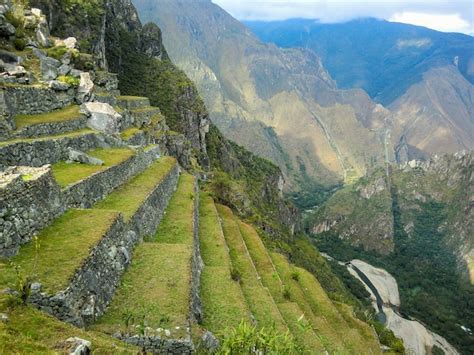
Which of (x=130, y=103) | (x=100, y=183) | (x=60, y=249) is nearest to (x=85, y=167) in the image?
(x=100, y=183)

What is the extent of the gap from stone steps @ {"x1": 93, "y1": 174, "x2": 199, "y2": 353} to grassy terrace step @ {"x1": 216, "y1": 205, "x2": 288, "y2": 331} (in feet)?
13.1

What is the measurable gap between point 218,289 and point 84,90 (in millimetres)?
20888

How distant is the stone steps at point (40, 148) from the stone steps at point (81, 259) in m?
4.11

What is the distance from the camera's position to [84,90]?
33750 millimetres

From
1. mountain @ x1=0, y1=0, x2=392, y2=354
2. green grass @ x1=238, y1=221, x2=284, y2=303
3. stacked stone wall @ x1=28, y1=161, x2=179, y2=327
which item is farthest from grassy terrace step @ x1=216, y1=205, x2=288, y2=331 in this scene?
stacked stone wall @ x1=28, y1=161, x2=179, y2=327

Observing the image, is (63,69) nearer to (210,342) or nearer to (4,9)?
(4,9)

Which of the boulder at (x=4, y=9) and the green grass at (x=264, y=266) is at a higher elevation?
the boulder at (x=4, y=9)

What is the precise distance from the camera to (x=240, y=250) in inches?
1257

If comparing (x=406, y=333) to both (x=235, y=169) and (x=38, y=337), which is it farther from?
(x=38, y=337)

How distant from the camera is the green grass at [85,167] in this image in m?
20.0

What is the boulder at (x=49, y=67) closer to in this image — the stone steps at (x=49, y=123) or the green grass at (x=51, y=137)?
the stone steps at (x=49, y=123)

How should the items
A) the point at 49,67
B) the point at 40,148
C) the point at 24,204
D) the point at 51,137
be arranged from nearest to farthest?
the point at 24,204 < the point at 40,148 < the point at 51,137 < the point at 49,67

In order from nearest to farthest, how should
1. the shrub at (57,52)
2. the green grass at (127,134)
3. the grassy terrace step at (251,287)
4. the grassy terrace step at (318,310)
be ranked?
the grassy terrace step at (251,287) < the grassy terrace step at (318,310) < the green grass at (127,134) < the shrub at (57,52)

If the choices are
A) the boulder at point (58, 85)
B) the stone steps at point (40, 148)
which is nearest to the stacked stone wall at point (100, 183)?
the stone steps at point (40, 148)
